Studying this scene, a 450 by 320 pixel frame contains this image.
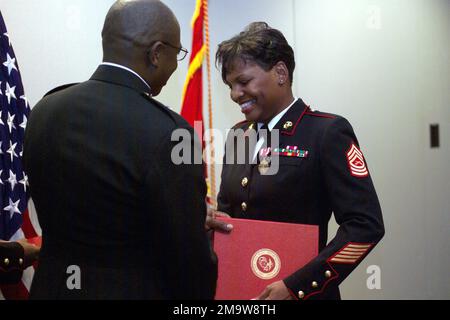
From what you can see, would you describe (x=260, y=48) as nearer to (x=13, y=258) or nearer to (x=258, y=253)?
(x=258, y=253)

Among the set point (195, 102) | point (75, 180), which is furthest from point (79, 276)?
point (195, 102)

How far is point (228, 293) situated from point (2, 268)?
733 millimetres

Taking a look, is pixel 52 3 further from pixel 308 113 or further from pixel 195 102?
Result: pixel 308 113

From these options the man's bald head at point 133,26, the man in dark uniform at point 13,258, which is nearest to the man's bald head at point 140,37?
the man's bald head at point 133,26

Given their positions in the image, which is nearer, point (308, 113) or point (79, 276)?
point (79, 276)

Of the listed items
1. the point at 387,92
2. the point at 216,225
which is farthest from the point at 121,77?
the point at 387,92

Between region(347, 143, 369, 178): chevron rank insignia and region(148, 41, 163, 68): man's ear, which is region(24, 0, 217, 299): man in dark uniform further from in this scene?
region(347, 143, 369, 178): chevron rank insignia

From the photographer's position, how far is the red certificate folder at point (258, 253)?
1.30m

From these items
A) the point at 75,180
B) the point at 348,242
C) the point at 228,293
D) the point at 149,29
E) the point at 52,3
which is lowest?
the point at 228,293

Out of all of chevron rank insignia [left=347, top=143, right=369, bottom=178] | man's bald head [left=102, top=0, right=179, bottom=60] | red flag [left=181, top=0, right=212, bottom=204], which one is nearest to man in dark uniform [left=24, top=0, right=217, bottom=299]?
man's bald head [left=102, top=0, right=179, bottom=60]

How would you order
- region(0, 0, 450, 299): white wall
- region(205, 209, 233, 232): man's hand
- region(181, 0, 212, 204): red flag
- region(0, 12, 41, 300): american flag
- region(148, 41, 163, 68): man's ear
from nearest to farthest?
region(148, 41, 163, 68): man's ear < region(205, 209, 233, 232): man's hand < region(0, 12, 41, 300): american flag < region(181, 0, 212, 204): red flag < region(0, 0, 450, 299): white wall

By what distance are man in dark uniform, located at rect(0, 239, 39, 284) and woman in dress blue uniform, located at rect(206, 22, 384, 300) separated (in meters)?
0.64

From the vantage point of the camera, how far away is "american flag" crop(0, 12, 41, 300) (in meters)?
1.93

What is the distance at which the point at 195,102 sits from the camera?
2418 millimetres
